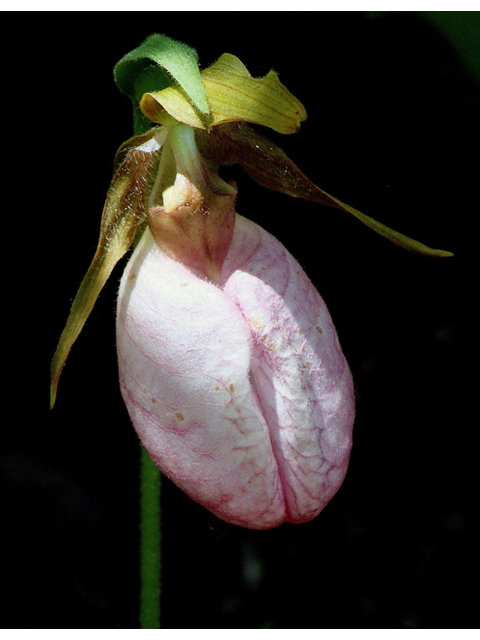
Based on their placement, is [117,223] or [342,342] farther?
[342,342]

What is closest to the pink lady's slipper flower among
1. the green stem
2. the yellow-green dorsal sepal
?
the yellow-green dorsal sepal

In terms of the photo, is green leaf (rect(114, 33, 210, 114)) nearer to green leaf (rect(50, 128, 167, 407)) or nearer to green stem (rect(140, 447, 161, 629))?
green leaf (rect(50, 128, 167, 407))

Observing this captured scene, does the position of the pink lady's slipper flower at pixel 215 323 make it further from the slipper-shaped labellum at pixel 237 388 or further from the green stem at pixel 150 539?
the green stem at pixel 150 539

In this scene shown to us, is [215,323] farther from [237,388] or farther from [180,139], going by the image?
[180,139]

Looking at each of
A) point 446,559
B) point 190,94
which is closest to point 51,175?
point 190,94

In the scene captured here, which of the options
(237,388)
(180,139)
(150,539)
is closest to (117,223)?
(180,139)

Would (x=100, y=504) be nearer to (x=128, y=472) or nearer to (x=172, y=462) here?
(x=128, y=472)

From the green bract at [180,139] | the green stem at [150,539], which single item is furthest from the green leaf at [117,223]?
the green stem at [150,539]
